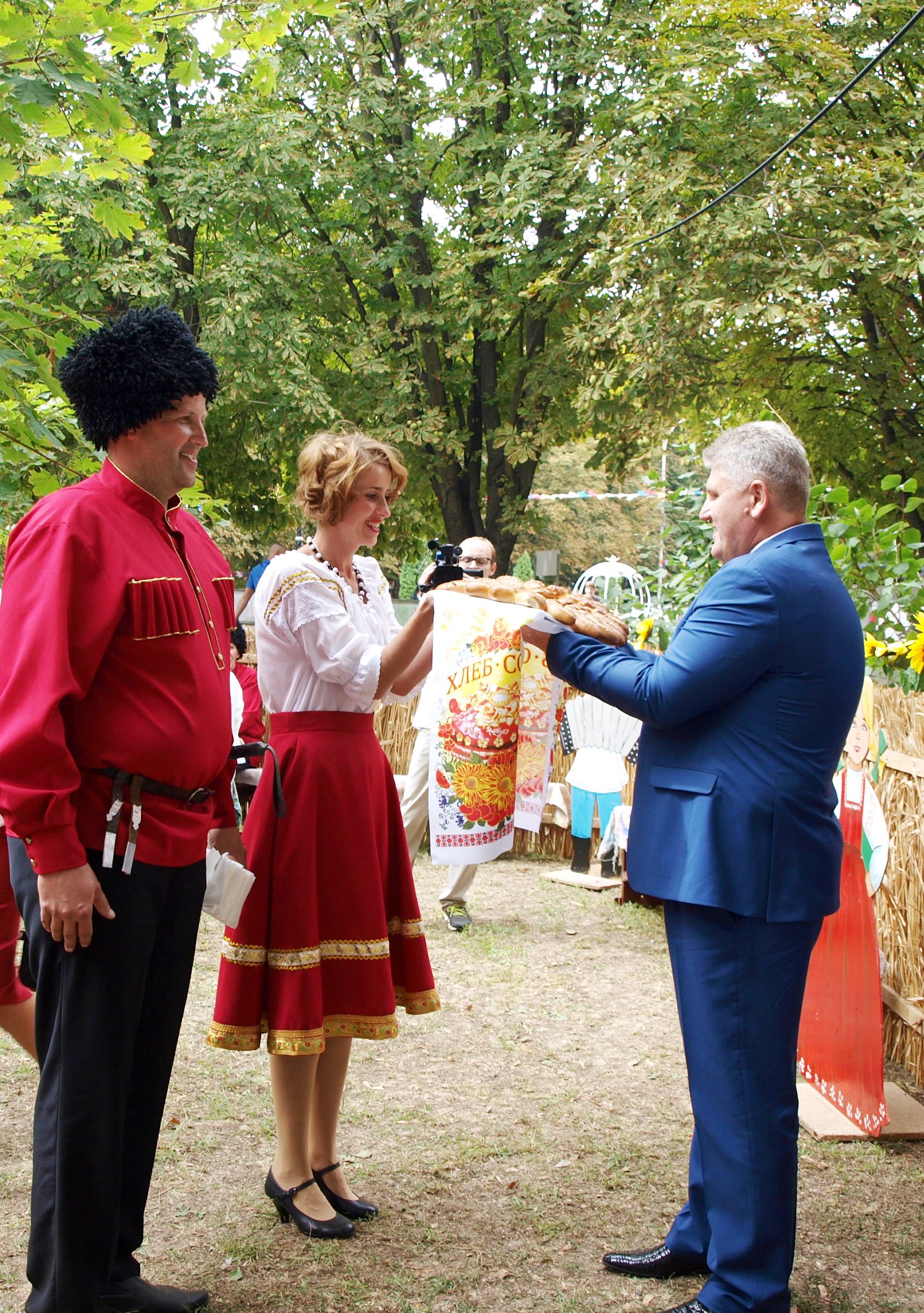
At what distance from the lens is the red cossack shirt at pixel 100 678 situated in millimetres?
2037

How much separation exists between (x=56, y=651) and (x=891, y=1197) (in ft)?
8.90

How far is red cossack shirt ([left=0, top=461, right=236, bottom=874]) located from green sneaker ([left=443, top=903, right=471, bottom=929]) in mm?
3779

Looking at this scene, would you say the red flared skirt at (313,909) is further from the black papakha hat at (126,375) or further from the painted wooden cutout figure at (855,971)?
the painted wooden cutout figure at (855,971)

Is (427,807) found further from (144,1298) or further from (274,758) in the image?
(144,1298)

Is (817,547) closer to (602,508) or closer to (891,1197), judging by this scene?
(891,1197)

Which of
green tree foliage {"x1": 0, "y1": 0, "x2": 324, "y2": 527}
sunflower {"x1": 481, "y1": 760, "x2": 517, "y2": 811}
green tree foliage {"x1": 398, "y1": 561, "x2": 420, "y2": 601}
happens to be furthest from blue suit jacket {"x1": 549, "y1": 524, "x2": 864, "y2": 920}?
green tree foliage {"x1": 398, "y1": 561, "x2": 420, "y2": 601}

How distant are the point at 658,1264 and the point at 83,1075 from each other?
58.2 inches

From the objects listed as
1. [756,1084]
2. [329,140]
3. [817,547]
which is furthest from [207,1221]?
[329,140]

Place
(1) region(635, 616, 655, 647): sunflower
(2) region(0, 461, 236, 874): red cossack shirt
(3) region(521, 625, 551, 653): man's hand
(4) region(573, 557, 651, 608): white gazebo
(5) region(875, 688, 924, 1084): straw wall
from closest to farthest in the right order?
(2) region(0, 461, 236, 874): red cossack shirt → (3) region(521, 625, 551, 653): man's hand → (5) region(875, 688, 924, 1084): straw wall → (1) region(635, 616, 655, 647): sunflower → (4) region(573, 557, 651, 608): white gazebo

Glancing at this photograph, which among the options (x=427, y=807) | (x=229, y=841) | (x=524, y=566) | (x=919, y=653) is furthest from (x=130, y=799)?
(x=524, y=566)

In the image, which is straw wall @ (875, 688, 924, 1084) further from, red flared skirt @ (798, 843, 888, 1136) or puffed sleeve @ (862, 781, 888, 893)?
red flared skirt @ (798, 843, 888, 1136)

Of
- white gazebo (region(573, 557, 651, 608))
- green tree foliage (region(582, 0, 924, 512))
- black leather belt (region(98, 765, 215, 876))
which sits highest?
green tree foliage (region(582, 0, 924, 512))

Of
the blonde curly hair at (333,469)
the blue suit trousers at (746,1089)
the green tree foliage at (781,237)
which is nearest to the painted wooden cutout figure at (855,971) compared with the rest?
the blue suit trousers at (746,1089)

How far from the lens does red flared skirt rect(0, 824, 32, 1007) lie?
2.90m
